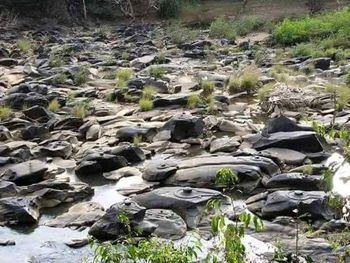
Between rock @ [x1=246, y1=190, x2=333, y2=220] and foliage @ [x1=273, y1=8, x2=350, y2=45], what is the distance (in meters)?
13.9

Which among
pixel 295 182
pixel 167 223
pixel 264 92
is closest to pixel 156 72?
pixel 264 92

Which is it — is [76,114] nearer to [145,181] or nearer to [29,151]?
[29,151]

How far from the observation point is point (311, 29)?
2105 centimetres

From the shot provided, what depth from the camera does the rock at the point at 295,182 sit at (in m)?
7.49

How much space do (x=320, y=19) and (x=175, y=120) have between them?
45.2 ft

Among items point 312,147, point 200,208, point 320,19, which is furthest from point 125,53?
point 200,208

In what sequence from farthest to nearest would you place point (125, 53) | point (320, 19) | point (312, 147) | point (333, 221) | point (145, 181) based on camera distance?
1. point (320, 19)
2. point (125, 53)
3. point (312, 147)
4. point (145, 181)
5. point (333, 221)

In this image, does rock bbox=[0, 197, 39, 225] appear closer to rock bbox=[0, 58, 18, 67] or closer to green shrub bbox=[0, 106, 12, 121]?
green shrub bbox=[0, 106, 12, 121]

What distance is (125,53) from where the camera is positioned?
774 inches

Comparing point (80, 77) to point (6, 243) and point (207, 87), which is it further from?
point (6, 243)

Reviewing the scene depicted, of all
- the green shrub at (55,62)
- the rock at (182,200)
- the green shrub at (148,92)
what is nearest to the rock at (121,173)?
the rock at (182,200)

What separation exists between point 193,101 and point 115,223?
20.6ft

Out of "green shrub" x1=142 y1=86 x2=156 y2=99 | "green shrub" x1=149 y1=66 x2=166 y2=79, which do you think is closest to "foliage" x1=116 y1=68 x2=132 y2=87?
"green shrub" x1=149 y1=66 x2=166 y2=79

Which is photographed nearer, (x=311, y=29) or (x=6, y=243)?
(x=6, y=243)
